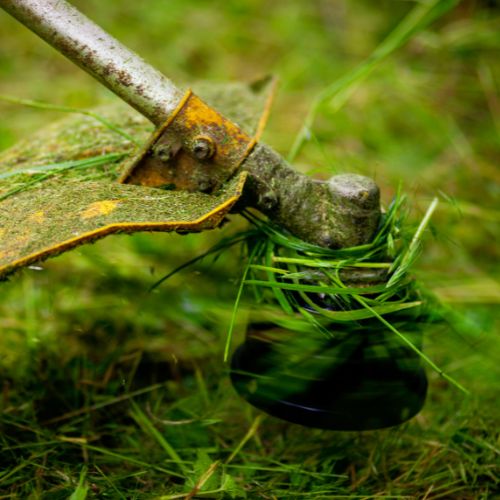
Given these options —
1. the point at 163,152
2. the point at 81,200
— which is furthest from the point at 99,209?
the point at 163,152

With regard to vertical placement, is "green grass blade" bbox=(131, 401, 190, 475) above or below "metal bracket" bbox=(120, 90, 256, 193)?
below

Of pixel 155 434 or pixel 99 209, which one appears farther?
pixel 155 434

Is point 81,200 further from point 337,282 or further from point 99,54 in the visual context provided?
point 337,282

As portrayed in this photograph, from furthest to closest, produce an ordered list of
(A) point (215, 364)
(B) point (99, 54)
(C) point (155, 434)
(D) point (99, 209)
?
(A) point (215, 364) < (C) point (155, 434) < (B) point (99, 54) < (D) point (99, 209)

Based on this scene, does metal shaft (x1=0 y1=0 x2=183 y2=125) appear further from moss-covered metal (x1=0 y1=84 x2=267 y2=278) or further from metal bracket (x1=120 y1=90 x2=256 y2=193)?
moss-covered metal (x1=0 y1=84 x2=267 y2=278)

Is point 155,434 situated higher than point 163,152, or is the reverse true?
point 163,152

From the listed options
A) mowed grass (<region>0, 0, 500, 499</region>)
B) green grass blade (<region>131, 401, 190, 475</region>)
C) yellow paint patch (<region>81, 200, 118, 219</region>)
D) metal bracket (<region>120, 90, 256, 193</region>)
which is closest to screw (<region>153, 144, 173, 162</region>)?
metal bracket (<region>120, 90, 256, 193</region>)

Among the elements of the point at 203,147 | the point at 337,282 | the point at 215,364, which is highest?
the point at 203,147

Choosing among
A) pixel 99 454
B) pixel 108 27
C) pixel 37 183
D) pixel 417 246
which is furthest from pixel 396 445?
pixel 108 27
